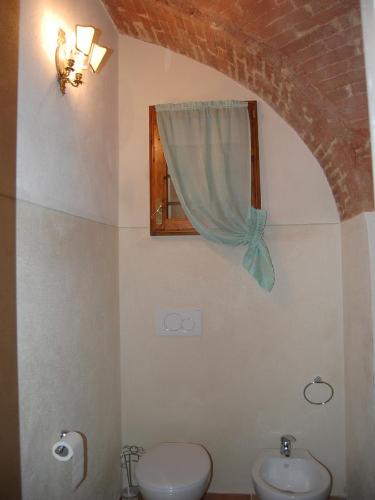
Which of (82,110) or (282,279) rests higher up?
(82,110)

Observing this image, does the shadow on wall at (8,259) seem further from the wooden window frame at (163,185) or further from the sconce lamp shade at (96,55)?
the wooden window frame at (163,185)

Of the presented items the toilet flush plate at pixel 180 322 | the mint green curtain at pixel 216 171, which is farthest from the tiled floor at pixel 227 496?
the mint green curtain at pixel 216 171

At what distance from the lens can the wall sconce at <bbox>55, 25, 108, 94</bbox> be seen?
5.69 feet

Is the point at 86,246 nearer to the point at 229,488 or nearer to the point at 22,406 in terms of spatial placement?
the point at 22,406

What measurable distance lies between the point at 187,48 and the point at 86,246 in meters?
1.67

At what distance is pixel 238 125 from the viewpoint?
2.67 meters

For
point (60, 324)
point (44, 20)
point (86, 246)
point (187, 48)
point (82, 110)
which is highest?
point (187, 48)

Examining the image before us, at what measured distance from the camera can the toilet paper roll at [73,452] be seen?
60.9 inches

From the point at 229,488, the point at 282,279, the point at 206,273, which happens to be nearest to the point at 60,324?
the point at 206,273

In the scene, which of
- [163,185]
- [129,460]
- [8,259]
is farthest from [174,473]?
[163,185]

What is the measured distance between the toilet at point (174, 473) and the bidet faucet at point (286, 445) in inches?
21.0

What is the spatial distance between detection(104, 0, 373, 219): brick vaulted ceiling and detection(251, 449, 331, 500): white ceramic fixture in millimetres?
1634

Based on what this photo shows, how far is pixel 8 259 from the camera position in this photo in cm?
133

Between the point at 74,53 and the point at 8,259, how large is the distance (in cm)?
115
